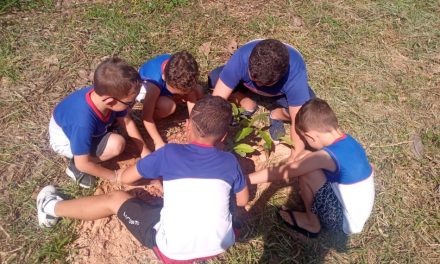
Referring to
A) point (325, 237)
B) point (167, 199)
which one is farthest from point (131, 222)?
point (325, 237)

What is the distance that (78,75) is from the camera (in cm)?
362

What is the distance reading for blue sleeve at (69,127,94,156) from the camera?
2439 millimetres

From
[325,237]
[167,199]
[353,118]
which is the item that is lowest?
[325,237]

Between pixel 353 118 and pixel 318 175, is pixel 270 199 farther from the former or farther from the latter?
pixel 353 118

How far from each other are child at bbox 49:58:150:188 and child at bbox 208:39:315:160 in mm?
843

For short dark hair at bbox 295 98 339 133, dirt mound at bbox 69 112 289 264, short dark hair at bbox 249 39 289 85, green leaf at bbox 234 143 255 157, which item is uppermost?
short dark hair at bbox 249 39 289 85

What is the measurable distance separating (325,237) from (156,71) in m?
1.78

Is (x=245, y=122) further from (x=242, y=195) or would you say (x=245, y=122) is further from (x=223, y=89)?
(x=242, y=195)

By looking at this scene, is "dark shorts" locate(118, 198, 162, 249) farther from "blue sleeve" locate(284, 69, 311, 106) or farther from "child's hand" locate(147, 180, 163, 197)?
"blue sleeve" locate(284, 69, 311, 106)

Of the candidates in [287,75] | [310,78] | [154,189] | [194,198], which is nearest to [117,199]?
[154,189]

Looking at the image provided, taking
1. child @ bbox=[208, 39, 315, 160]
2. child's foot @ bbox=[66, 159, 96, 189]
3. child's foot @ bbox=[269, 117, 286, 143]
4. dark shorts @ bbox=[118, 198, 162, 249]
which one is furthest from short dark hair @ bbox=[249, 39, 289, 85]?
child's foot @ bbox=[66, 159, 96, 189]

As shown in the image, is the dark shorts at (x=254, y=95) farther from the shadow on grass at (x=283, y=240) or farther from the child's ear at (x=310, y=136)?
the shadow on grass at (x=283, y=240)

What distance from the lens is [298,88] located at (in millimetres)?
3037

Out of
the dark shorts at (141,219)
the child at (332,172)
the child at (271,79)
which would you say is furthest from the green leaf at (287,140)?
the dark shorts at (141,219)
